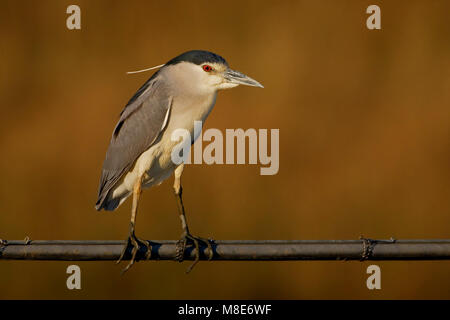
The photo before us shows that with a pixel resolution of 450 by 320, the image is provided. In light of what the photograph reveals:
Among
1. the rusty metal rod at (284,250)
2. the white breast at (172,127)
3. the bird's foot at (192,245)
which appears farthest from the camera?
the white breast at (172,127)

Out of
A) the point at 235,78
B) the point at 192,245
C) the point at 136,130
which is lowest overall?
the point at 192,245

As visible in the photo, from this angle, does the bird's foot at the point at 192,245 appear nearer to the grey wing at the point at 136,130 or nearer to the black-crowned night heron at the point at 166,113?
the black-crowned night heron at the point at 166,113

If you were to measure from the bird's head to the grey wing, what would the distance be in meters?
0.14

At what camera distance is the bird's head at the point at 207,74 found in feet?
10.8

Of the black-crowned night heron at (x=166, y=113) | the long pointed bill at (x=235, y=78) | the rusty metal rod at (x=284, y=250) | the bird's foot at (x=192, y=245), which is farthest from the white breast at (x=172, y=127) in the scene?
the rusty metal rod at (x=284, y=250)

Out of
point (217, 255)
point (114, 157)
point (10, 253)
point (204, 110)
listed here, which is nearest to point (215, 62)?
point (204, 110)

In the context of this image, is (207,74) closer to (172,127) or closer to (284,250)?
(172,127)

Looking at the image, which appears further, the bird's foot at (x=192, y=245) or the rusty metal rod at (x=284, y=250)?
the bird's foot at (x=192, y=245)

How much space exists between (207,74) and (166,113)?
0.30m

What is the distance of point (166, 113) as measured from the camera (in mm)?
3225

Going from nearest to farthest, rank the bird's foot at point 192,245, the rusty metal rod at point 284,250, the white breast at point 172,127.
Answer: the rusty metal rod at point 284,250 < the bird's foot at point 192,245 < the white breast at point 172,127

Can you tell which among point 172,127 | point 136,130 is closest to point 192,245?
point 172,127

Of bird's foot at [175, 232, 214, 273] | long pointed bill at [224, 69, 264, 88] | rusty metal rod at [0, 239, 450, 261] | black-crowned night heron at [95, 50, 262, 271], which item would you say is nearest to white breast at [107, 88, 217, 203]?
black-crowned night heron at [95, 50, 262, 271]

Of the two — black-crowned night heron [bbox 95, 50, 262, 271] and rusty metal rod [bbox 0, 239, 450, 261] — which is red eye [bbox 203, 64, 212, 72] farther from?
rusty metal rod [bbox 0, 239, 450, 261]
